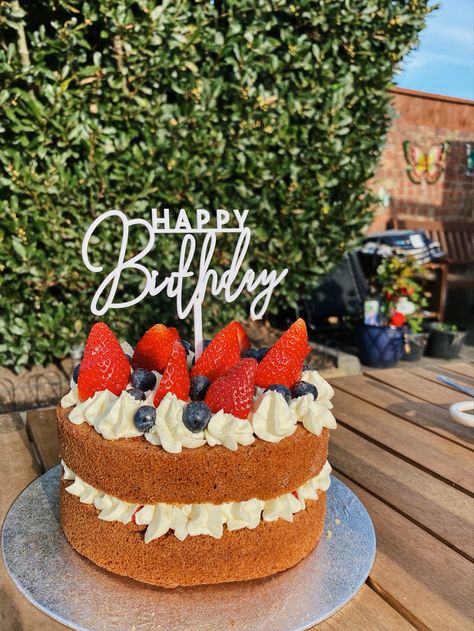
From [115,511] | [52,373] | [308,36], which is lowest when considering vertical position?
[52,373]

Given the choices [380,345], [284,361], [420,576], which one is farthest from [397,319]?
[420,576]

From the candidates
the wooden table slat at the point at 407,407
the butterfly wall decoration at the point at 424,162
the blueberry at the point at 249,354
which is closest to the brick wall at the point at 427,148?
the butterfly wall decoration at the point at 424,162

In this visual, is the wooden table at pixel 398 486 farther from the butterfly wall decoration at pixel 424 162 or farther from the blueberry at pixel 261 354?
the butterfly wall decoration at pixel 424 162

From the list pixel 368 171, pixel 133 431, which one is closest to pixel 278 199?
pixel 368 171

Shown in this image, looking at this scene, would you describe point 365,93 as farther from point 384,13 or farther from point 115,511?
point 115,511

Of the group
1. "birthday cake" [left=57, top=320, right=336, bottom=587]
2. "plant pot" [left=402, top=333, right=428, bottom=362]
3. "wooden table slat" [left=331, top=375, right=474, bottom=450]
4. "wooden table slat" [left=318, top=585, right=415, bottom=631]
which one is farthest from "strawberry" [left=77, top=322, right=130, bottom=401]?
"plant pot" [left=402, top=333, right=428, bottom=362]

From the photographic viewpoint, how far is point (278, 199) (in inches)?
160

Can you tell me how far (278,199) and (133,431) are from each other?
3.13 m

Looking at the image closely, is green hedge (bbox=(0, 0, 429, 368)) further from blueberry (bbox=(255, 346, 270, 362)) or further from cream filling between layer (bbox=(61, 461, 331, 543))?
cream filling between layer (bbox=(61, 461, 331, 543))

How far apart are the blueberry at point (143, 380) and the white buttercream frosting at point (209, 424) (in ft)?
0.10

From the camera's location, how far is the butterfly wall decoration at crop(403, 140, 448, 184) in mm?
8062

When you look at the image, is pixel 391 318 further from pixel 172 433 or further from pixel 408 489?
pixel 172 433

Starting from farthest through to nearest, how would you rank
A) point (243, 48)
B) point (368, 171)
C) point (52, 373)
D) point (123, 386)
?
point (368, 171), point (52, 373), point (243, 48), point (123, 386)

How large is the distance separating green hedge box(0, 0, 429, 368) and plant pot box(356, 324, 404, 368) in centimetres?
99
